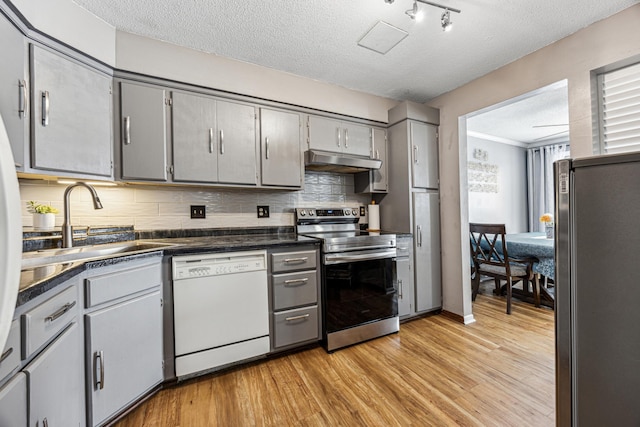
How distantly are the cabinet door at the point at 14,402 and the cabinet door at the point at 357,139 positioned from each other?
2.55 m

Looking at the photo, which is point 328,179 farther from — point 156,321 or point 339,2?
point 156,321

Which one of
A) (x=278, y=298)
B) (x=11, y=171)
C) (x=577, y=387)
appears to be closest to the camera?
(x=11, y=171)

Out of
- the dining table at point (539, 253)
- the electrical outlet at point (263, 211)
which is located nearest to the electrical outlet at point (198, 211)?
the electrical outlet at point (263, 211)

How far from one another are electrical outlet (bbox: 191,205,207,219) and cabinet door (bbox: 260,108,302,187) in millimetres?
595

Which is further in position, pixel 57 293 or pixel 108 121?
pixel 108 121

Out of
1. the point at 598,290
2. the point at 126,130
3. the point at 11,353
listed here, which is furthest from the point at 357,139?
the point at 11,353

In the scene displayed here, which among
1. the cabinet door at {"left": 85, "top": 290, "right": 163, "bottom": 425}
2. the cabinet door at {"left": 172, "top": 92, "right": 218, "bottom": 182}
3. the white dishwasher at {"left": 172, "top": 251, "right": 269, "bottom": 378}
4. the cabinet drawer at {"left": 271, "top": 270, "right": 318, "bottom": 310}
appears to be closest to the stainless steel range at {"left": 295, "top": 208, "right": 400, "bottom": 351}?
the cabinet drawer at {"left": 271, "top": 270, "right": 318, "bottom": 310}

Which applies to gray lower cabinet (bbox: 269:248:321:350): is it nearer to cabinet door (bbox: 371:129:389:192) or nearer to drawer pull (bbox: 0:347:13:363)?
cabinet door (bbox: 371:129:389:192)

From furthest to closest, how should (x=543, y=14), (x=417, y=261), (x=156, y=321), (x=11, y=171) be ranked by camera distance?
(x=417, y=261), (x=543, y=14), (x=156, y=321), (x=11, y=171)

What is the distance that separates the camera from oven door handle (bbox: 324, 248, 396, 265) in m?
2.15

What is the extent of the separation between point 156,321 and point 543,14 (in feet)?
10.7

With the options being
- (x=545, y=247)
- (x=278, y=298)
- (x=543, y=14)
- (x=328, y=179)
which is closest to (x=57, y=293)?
(x=278, y=298)

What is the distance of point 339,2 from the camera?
162 cm

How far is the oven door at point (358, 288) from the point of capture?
2.15 metres
